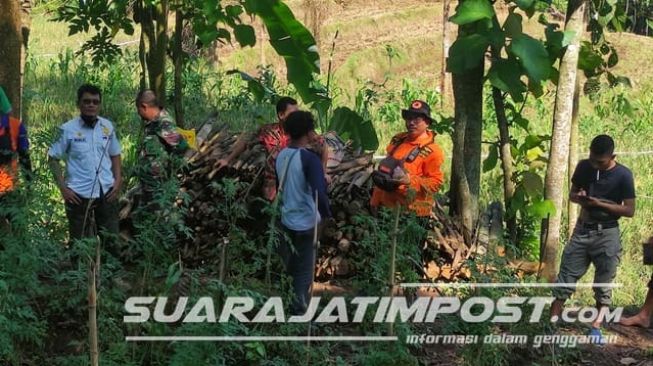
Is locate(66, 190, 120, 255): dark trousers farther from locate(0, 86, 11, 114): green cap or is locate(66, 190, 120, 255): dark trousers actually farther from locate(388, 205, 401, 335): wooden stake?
locate(388, 205, 401, 335): wooden stake

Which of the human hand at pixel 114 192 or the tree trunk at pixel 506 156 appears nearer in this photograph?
the human hand at pixel 114 192

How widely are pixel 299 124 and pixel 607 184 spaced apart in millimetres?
2152

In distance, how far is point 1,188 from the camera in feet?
13.7

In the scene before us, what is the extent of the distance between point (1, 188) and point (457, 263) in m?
3.47

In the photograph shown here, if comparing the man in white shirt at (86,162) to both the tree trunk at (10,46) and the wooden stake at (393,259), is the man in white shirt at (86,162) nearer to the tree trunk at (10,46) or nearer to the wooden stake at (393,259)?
the tree trunk at (10,46)

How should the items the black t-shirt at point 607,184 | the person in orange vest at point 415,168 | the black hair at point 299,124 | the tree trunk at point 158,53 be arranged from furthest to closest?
the tree trunk at point 158,53 → the person in orange vest at point 415,168 → the black t-shirt at point 607,184 → the black hair at point 299,124

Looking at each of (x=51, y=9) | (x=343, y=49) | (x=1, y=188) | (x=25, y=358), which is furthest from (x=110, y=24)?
(x=343, y=49)

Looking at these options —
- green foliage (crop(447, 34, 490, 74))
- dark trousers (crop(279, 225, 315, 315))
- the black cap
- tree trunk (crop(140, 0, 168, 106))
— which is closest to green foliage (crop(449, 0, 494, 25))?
green foliage (crop(447, 34, 490, 74))

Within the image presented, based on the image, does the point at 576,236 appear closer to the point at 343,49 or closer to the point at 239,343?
the point at 239,343

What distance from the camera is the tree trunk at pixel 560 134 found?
5.75m

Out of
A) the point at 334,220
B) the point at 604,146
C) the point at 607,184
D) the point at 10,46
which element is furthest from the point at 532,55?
the point at 10,46

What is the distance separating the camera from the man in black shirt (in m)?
5.23

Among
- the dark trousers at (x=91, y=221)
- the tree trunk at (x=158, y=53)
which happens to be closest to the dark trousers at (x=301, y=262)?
the dark trousers at (x=91, y=221)

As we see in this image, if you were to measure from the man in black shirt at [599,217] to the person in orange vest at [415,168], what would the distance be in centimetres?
97
